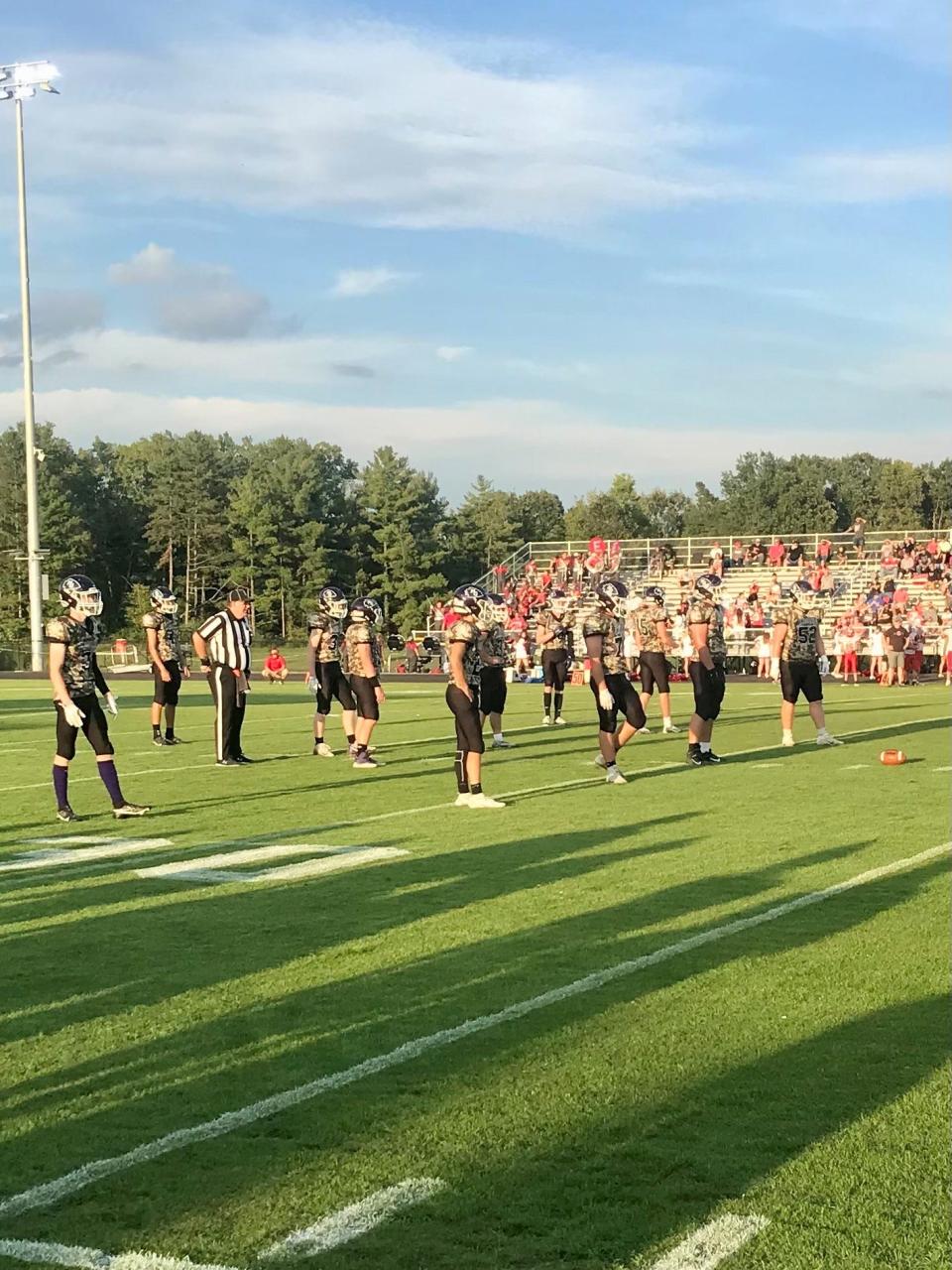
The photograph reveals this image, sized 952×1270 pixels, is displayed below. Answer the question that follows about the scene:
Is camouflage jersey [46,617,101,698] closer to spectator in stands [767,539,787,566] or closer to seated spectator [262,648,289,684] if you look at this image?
seated spectator [262,648,289,684]

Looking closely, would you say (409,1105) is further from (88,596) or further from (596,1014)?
(88,596)

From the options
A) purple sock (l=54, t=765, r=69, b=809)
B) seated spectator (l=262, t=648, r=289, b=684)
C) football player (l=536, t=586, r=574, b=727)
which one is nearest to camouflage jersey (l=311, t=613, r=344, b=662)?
football player (l=536, t=586, r=574, b=727)

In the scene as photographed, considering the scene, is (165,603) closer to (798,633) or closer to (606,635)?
(606,635)

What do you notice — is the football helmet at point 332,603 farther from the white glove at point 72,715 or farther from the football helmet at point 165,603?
the white glove at point 72,715

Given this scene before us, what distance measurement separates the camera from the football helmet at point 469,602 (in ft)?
39.9

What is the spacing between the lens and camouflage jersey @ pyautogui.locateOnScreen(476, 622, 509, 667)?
1579cm

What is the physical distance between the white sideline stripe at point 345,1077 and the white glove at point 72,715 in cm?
608

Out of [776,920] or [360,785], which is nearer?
[776,920]

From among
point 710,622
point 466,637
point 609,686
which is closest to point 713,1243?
point 466,637

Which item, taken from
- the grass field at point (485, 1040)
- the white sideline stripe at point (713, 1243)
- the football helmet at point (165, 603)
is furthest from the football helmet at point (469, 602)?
the white sideline stripe at point (713, 1243)

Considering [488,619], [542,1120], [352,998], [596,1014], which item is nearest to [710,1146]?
[542,1120]

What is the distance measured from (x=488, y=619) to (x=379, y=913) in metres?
5.00

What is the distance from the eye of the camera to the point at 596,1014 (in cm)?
576

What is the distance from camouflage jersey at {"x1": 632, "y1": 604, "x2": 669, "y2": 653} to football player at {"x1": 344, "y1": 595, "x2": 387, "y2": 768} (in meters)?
3.24
